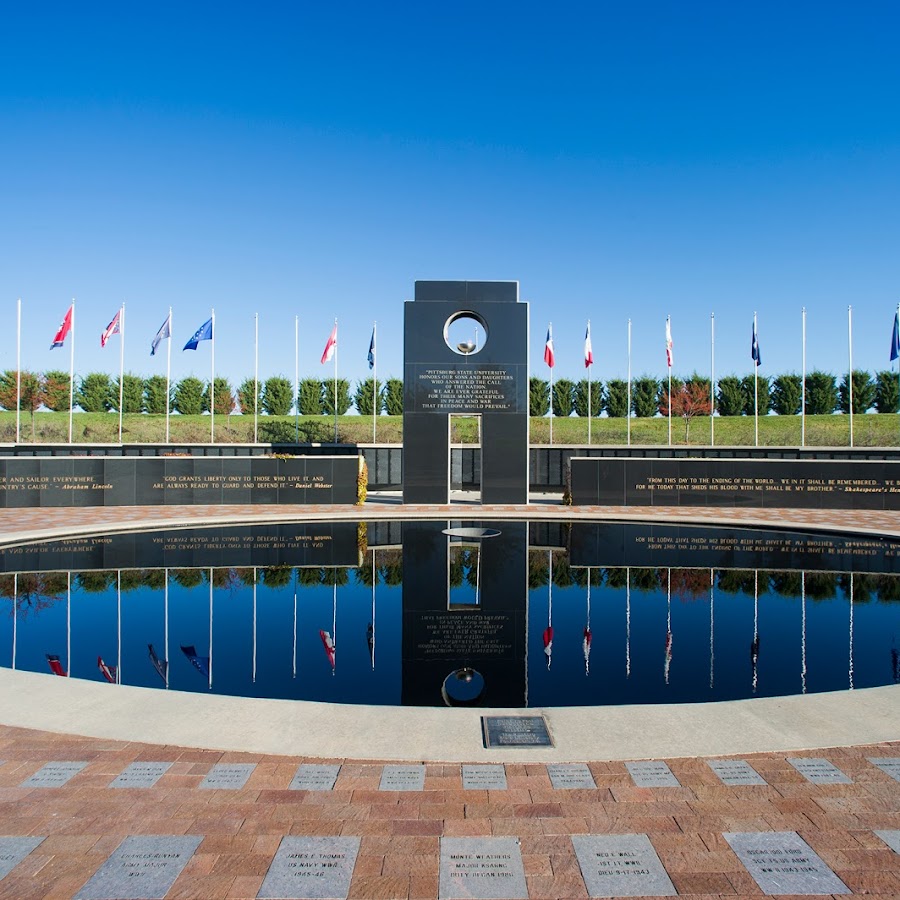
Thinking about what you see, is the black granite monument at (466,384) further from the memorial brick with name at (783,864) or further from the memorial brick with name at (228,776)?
the memorial brick with name at (783,864)

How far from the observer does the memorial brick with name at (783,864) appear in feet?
11.0

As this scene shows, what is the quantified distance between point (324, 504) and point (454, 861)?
1951 centimetres

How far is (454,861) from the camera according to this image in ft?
11.6

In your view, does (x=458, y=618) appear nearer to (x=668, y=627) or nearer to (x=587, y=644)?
(x=587, y=644)

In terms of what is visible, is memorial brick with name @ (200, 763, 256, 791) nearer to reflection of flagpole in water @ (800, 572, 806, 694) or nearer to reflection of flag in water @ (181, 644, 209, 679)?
reflection of flag in water @ (181, 644, 209, 679)

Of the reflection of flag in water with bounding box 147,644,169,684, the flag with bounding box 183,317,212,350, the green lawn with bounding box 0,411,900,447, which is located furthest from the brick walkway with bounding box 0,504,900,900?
the green lawn with bounding box 0,411,900,447

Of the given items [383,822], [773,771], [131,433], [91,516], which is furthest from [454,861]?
[131,433]

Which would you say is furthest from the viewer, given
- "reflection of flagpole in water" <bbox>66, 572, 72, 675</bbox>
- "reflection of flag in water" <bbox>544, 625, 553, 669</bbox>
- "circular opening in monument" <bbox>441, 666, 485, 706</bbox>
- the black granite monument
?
the black granite monument

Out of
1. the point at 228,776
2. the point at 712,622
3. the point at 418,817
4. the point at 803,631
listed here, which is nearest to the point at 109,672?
the point at 228,776

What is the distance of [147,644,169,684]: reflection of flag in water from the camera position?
6574mm

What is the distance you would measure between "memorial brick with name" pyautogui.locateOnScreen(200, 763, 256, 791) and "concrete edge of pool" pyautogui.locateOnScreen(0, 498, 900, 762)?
0.73 feet

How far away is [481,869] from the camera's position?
348cm

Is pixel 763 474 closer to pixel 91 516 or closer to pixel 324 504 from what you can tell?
pixel 324 504

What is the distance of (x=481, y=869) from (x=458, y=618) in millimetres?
5258
